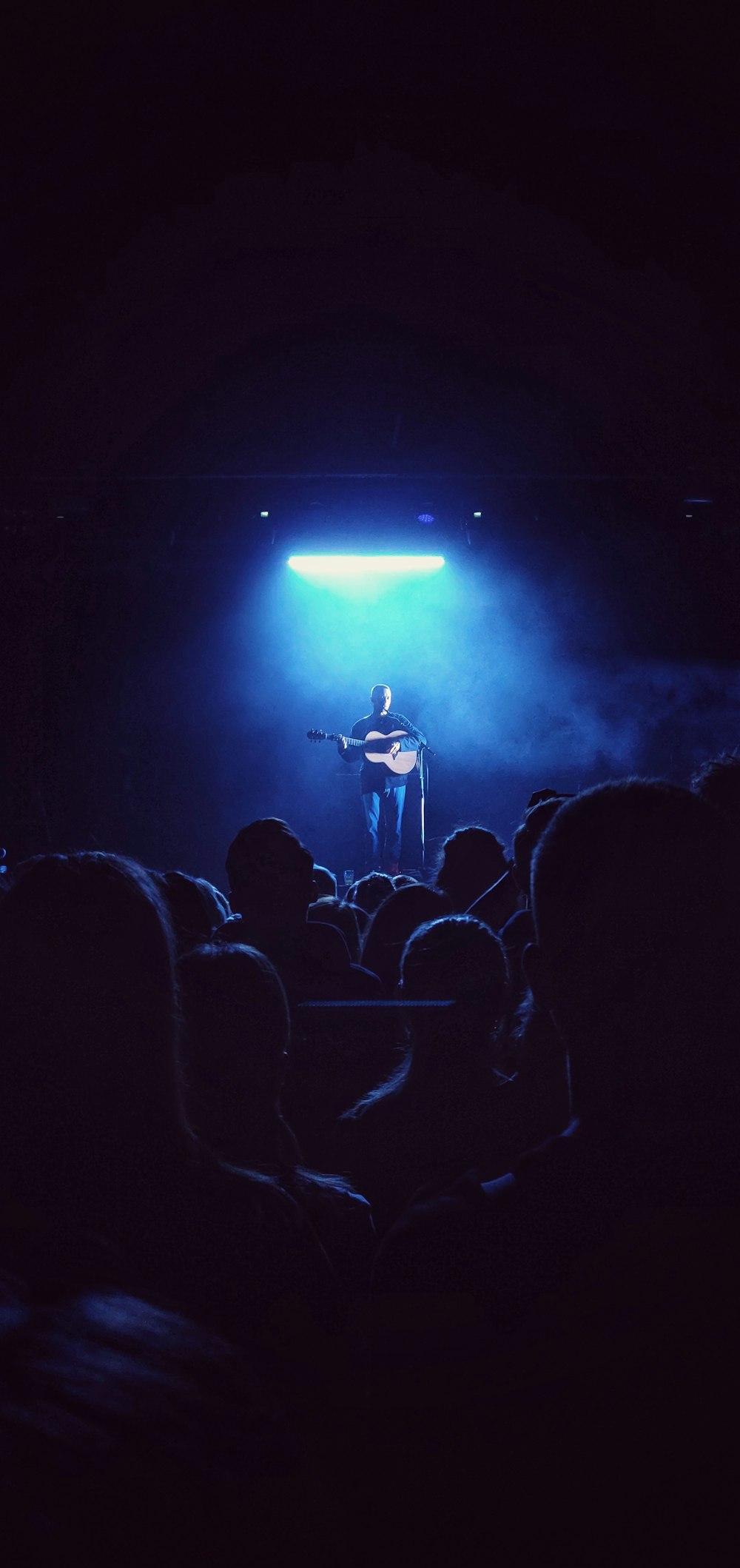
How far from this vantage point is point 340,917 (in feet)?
6.27

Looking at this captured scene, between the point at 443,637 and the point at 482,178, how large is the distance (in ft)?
18.9

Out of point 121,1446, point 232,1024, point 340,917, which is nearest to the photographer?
point 121,1446

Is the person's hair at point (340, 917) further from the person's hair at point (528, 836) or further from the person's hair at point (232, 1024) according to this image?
the person's hair at point (232, 1024)

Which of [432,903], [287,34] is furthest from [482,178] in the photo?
[432,903]

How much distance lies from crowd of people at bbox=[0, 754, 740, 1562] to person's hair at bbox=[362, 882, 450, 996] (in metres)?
0.70

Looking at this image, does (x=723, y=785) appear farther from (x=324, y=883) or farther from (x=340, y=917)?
(x=324, y=883)

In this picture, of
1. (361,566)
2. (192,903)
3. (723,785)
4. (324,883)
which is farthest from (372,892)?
(361,566)

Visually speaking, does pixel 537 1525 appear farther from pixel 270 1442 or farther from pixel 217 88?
pixel 217 88

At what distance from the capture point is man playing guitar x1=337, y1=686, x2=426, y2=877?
8.17 m

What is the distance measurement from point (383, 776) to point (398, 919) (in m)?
6.50

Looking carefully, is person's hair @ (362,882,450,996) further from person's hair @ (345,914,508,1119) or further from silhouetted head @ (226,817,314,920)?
person's hair @ (345,914,508,1119)

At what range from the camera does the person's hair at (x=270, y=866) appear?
1.48 metres

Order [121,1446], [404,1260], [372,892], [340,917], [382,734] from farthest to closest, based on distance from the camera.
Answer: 1. [382,734]
2. [372,892]
3. [340,917]
4. [404,1260]
5. [121,1446]

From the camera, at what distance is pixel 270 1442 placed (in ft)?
2.39
